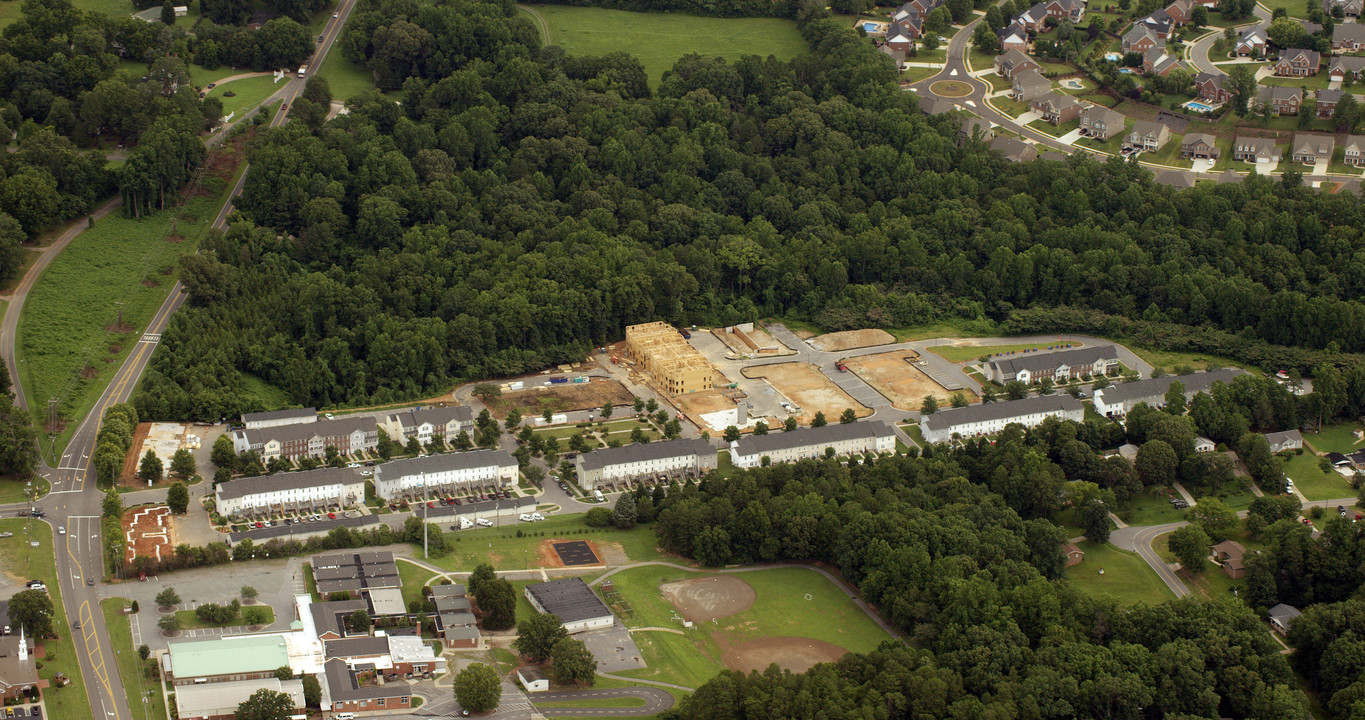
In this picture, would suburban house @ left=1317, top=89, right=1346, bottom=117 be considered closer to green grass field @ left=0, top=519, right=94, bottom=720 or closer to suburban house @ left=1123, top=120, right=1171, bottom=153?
suburban house @ left=1123, top=120, right=1171, bottom=153

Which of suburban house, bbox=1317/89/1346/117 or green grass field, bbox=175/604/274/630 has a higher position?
suburban house, bbox=1317/89/1346/117

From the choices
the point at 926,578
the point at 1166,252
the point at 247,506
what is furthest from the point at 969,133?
the point at 247,506

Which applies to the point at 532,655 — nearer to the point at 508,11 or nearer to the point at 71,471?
the point at 71,471

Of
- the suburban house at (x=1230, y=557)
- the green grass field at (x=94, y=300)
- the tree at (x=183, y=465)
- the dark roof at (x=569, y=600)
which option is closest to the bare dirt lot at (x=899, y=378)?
the suburban house at (x=1230, y=557)

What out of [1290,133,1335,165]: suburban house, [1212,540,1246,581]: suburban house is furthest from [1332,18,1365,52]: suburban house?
[1212,540,1246,581]: suburban house

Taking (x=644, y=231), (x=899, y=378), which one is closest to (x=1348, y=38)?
(x=899, y=378)

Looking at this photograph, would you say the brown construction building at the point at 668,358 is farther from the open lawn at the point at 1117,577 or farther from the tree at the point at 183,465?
the tree at the point at 183,465
